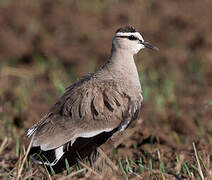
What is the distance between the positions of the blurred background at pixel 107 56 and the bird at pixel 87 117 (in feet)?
2.84

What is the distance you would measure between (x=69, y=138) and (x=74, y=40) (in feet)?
21.8

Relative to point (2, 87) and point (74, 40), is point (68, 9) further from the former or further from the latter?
point (2, 87)

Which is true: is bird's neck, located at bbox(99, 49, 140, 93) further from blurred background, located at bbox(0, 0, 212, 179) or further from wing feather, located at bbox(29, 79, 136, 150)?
blurred background, located at bbox(0, 0, 212, 179)

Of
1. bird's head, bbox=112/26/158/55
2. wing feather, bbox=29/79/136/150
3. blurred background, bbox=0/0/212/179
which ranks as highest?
bird's head, bbox=112/26/158/55

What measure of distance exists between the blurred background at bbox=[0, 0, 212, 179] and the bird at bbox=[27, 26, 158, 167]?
864 mm

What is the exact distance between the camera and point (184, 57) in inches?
412

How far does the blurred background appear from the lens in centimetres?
717

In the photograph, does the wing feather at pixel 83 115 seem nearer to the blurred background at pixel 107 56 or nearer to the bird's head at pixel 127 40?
the bird's head at pixel 127 40

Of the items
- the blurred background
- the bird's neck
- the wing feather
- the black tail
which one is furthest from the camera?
the blurred background

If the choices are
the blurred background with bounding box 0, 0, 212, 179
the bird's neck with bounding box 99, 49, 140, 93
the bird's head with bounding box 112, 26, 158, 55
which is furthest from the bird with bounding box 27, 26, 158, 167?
the blurred background with bounding box 0, 0, 212, 179

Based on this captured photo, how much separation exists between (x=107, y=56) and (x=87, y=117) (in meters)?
5.52

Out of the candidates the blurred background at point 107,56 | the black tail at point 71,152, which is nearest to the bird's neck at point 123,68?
the black tail at point 71,152

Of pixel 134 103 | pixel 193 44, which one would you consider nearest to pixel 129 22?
pixel 193 44

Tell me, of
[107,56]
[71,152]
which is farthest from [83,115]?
[107,56]
